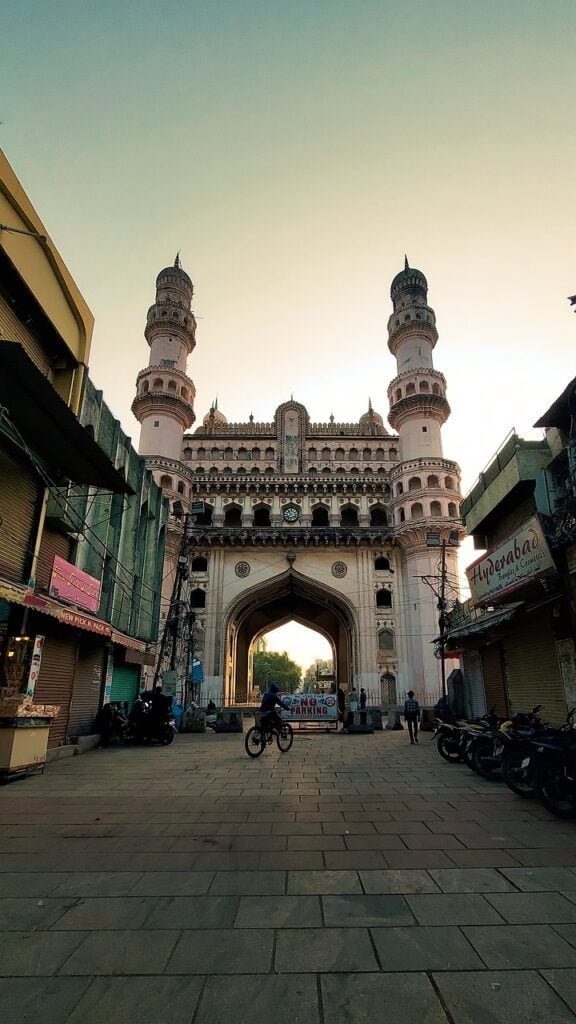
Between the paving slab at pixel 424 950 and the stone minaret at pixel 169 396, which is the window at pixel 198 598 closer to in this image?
the stone minaret at pixel 169 396

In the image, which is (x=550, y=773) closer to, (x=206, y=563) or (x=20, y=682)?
(x=20, y=682)

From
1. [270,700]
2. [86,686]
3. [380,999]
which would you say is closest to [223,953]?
[380,999]

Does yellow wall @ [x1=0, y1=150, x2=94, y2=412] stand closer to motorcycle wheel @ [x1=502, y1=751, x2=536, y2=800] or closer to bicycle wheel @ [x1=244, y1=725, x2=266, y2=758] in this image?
bicycle wheel @ [x1=244, y1=725, x2=266, y2=758]

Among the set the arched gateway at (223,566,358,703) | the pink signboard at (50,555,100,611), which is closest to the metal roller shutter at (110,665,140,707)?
the pink signboard at (50,555,100,611)

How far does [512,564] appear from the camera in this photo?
37.4 feet

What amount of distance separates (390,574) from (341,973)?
3001 cm

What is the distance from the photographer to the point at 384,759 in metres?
10.8

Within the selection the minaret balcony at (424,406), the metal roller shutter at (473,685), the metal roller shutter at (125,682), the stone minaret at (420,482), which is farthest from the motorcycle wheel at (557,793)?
the minaret balcony at (424,406)

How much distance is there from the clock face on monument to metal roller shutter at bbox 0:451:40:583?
22.9 m

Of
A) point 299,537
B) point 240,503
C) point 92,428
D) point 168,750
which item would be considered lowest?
point 168,750

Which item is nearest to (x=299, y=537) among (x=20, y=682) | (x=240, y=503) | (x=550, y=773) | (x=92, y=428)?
(x=240, y=503)

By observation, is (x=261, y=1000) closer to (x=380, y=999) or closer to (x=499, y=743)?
(x=380, y=999)

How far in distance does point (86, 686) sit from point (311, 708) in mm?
8470

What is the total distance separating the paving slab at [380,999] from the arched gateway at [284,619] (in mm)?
28742
